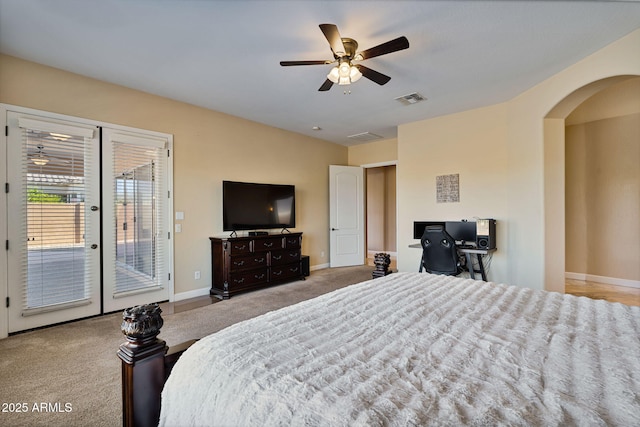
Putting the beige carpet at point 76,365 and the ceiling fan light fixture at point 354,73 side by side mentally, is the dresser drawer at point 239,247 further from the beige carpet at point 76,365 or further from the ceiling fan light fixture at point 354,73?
the ceiling fan light fixture at point 354,73

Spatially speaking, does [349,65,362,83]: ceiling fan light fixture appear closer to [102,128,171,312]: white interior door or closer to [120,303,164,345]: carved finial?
[120,303,164,345]: carved finial

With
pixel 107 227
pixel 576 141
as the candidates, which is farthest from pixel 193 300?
pixel 576 141

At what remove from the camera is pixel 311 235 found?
5.97 meters

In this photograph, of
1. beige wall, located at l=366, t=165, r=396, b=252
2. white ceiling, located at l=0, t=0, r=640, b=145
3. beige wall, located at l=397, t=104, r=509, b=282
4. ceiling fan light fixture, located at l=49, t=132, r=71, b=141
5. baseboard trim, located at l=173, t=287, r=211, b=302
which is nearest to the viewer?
white ceiling, located at l=0, t=0, r=640, b=145

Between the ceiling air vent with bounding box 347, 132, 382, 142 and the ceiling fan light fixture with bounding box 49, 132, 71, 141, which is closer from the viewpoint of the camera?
the ceiling fan light fixture with bounding box 49, 132, 71, 141

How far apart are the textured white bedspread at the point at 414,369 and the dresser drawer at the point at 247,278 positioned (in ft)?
9.46

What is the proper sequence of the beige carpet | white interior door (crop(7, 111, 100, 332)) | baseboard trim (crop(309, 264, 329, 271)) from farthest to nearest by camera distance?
baseboard trim (crop(309, 264, 329, 271)) → white interior door (crop(7, 111, 100, 332)) → the beige carpet

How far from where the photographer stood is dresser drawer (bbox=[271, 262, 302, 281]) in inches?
185

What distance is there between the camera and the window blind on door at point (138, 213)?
138 inches

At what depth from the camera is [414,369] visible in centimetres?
95

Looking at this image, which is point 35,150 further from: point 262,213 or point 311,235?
point 311,235

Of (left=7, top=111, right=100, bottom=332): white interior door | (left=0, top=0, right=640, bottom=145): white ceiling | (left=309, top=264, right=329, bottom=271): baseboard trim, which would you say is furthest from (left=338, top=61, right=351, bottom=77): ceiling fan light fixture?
(left=309, top=264, right=329, bottom=271): baseboard trim

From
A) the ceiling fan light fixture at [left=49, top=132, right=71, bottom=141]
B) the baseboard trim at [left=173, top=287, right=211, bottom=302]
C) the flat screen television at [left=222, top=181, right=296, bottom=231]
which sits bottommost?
the baseboard trim at [left=173, top=287, right=211, bottom=302]

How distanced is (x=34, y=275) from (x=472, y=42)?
4.96m
